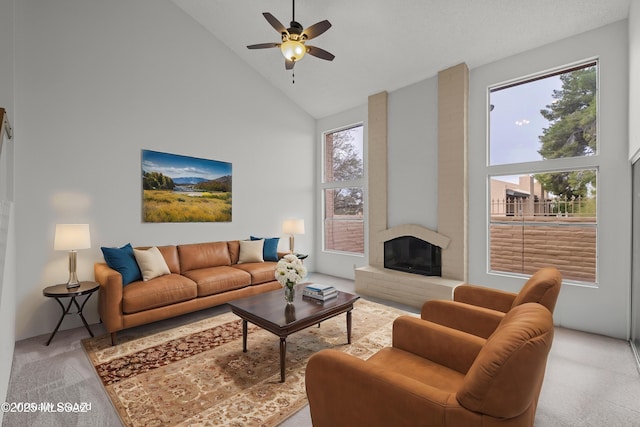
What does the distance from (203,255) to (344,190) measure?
2.83m

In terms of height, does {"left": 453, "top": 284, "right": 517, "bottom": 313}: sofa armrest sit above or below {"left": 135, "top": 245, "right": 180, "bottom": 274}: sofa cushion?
below

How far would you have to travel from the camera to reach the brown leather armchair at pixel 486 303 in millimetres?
1684

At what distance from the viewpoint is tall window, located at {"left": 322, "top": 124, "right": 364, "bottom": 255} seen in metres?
5.46

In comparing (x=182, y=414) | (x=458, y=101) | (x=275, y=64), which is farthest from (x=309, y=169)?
(x=182, y=414)

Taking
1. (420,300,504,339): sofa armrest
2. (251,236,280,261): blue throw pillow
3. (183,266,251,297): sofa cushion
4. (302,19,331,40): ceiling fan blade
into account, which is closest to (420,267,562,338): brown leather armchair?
(420,300,504,339): sofa armrest

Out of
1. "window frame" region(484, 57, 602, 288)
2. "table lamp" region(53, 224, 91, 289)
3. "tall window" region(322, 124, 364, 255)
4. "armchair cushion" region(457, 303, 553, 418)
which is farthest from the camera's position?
"tall window" region(322, 124, 364, 255)

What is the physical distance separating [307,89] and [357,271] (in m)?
3.28

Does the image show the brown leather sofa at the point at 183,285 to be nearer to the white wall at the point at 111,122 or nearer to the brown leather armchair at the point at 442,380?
Result: the white wall at the point at 111,122

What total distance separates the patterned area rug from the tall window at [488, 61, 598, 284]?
2.04 metres

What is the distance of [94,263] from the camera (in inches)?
137

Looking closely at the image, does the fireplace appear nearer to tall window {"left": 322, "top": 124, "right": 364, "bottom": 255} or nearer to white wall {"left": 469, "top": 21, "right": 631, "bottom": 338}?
tall window {"left": 322, "top": 124, "right": 364, "bottom": 255}

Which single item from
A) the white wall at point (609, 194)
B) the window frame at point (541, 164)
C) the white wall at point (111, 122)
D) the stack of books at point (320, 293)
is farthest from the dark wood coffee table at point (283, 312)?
the white wall at point (609, 194)

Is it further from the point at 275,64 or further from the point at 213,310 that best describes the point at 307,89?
the point at 213,310

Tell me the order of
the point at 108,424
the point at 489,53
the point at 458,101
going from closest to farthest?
the point at 108,424 → the point at 489,53 → the point at 458,101
